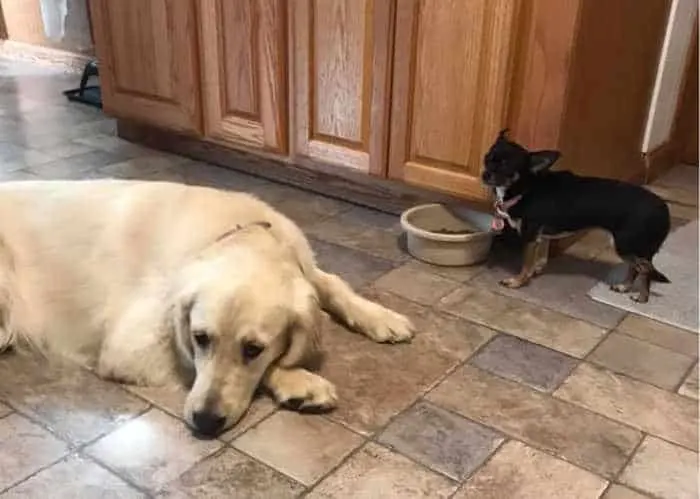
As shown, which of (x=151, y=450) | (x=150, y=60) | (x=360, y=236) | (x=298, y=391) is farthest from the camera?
(x=150, y=60)

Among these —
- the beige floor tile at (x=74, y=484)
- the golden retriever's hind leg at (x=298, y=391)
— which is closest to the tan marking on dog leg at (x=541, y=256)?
the golden retriever's hind leg at (x=298, y=391)

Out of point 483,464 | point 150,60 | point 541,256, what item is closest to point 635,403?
point 483,464

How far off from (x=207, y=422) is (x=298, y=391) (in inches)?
8.7

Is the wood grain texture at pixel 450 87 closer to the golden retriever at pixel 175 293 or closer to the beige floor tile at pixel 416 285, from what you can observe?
the beige floor tile at pixel 416 285

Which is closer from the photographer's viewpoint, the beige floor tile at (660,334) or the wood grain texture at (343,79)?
the beige floor tile at (660,334)

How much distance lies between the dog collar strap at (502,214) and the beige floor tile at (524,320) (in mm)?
204

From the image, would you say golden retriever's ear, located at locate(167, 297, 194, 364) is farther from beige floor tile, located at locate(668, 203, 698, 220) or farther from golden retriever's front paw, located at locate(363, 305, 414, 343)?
beige floor tile, located at locate(668, 203, 698, 220)

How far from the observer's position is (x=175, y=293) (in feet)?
5.60

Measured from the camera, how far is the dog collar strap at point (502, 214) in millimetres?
2297

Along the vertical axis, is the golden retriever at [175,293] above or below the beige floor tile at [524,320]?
above

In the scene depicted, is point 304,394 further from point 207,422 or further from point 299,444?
point 207,422

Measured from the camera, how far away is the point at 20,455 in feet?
5.25

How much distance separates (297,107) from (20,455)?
1.75 meters

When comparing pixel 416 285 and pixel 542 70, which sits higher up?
pixel 542 70
